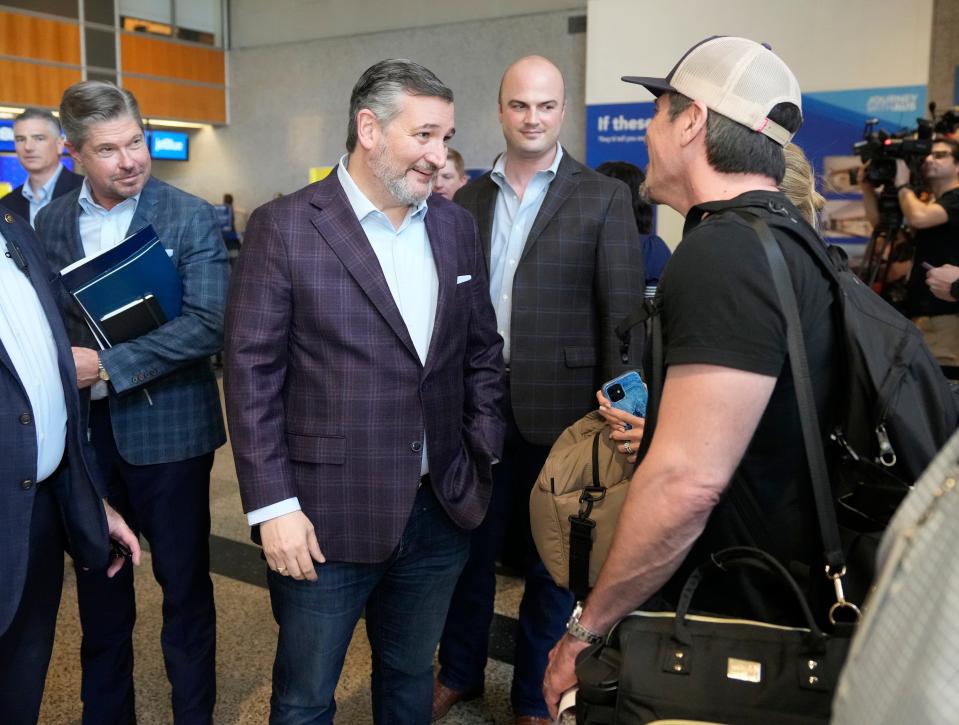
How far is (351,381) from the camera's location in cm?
176

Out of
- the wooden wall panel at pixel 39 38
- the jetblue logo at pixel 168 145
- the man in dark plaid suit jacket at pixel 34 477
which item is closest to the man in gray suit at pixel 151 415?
the man in dark plaid suit jacket at pixel 34 477

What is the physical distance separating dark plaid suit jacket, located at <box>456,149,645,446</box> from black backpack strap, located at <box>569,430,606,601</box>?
912 millimetres

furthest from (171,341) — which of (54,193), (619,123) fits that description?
(619,123)

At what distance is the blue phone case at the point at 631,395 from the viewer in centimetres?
177

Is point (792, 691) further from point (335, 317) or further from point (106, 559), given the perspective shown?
point (106, 559)

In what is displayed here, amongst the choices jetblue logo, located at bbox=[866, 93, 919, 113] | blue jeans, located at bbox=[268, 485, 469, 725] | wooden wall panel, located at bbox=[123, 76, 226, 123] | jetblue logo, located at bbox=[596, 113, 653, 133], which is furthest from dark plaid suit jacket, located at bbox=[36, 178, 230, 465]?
wooden wall panel, located at bbox=[123, 76, 226, 123]

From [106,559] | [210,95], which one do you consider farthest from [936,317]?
[210,95]

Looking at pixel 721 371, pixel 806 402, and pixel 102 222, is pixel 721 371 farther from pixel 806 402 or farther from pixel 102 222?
pixel 102 222

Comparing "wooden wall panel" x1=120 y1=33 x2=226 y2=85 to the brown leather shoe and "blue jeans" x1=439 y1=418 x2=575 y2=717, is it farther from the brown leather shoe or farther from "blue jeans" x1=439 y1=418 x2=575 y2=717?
the brown leather shoe

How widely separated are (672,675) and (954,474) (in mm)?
616

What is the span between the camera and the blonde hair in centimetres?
181

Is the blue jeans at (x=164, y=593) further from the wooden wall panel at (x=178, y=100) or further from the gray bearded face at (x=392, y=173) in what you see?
the wooden wall panel at (x=178, y=100)

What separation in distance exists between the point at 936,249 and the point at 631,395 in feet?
9.02

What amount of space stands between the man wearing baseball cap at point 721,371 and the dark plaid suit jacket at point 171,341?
1.28 m
